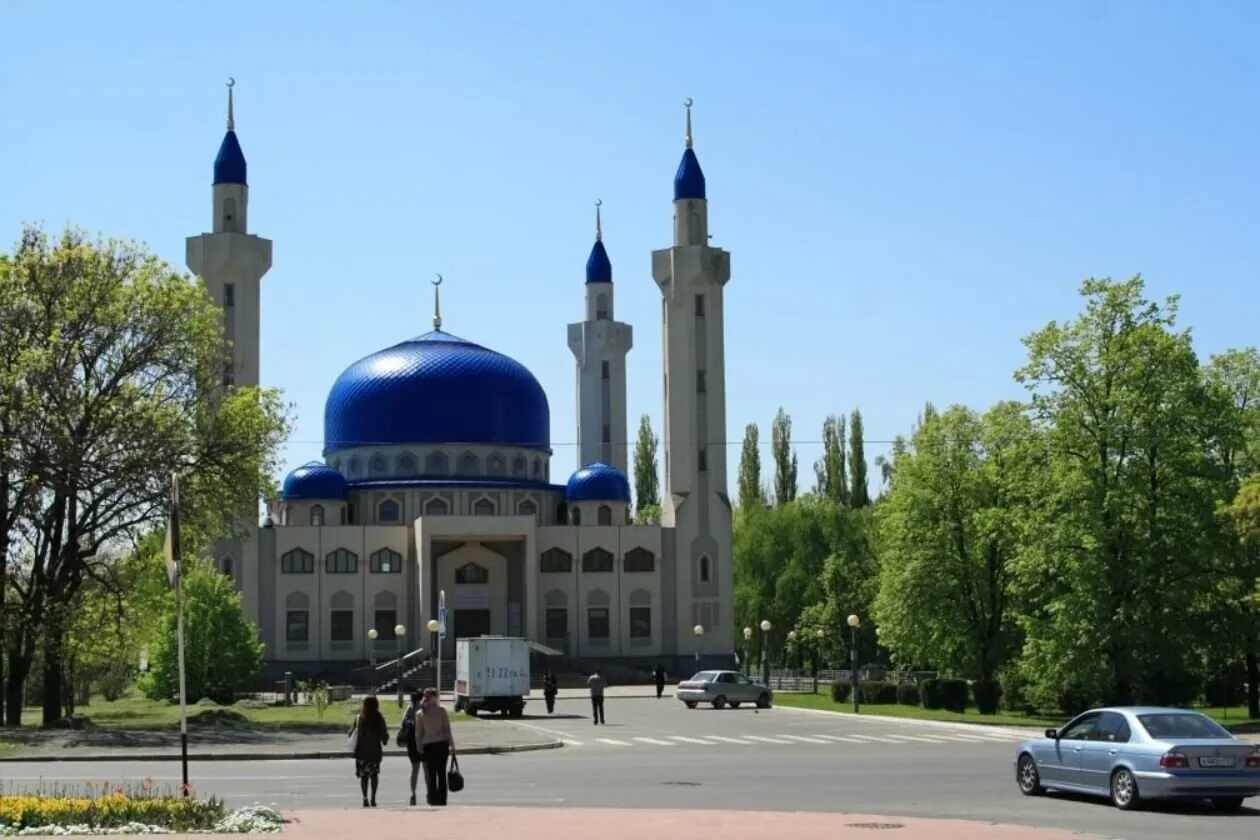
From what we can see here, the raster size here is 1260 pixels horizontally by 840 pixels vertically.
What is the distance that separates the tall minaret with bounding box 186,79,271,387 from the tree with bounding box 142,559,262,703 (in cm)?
1538

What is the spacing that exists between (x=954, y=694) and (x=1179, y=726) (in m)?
30.7

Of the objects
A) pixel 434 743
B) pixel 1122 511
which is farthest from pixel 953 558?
pixel 434 743

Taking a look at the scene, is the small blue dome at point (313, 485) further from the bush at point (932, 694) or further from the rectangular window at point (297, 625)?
the bush at point (932, 694)

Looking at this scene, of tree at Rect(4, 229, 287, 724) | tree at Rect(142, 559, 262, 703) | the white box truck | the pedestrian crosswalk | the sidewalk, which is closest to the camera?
the sidewalk

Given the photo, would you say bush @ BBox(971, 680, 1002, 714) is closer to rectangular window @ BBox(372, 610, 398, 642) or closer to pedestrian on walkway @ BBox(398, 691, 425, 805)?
pedestrian on walkway @ BBox(398, 691, 425, 805)

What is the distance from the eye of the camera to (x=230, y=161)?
82.3 metres

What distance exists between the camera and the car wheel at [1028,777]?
73.7 feet

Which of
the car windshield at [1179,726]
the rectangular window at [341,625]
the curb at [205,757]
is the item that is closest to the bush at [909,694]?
the curb at [205,757]

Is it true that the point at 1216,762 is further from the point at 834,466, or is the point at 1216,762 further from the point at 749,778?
the point at 834,466

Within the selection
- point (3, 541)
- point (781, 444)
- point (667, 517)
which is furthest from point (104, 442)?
point (781, 444)

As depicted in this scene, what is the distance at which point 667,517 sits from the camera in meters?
85.3

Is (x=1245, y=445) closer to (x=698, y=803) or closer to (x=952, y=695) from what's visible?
(x=952, y=695)

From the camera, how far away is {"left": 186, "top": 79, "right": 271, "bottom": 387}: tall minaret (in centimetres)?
7912

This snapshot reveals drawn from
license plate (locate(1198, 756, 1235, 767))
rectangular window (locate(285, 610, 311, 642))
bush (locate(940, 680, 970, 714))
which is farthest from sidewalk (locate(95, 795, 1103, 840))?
rectangular window (locate(285, 610, 311, 642))
